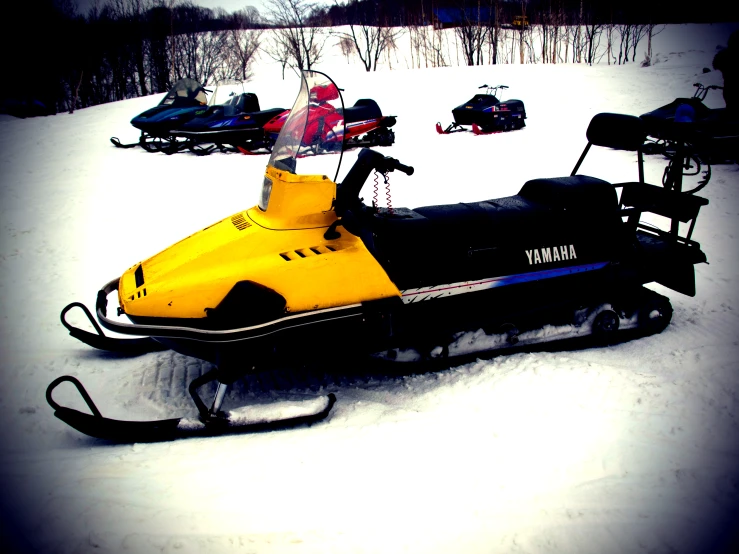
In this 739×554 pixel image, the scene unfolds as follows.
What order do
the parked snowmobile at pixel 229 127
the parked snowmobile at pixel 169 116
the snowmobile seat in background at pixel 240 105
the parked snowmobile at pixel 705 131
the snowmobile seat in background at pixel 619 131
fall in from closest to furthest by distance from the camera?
the snowmobile seat in background at pixel 619 131 < the parked snowmobile at pixel 705 131 < the parked snowmobile at pixel 229 127 < the parked snowmobile at pixel 169 116 < the snowmobile seat in background at pixel 240 105

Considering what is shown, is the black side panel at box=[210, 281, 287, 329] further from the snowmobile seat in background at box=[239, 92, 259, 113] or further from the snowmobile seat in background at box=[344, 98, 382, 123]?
the snowmobile seat in background at box=[239, 92, 259, 113]

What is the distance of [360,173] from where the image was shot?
108 inches

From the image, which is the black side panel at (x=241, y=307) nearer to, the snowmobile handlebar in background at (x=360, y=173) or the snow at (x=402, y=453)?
the snow at (x=402, y=453)

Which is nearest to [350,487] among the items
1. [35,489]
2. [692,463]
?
[35,489]

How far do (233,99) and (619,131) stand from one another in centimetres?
885

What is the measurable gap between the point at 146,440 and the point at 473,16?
23.0m

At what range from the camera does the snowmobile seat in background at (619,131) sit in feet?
11.0

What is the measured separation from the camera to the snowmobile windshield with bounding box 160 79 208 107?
37.5 feet

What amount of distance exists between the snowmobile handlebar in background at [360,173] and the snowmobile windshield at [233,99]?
842 centimetres

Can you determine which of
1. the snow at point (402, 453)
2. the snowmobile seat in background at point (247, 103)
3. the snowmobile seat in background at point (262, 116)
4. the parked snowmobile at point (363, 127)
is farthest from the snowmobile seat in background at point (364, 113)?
the snow at point (402, 453)

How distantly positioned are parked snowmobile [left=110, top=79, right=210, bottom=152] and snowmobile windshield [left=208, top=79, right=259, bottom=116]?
1.54 feet

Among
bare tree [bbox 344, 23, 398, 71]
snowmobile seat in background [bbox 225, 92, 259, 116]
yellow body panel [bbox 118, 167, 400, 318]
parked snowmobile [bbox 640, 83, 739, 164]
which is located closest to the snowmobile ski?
yellow body panel [bbox 118, 167, 400, 318]

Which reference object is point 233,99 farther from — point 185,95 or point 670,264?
point 670,264

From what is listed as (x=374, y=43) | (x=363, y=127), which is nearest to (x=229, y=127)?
(x=363, y=127)
